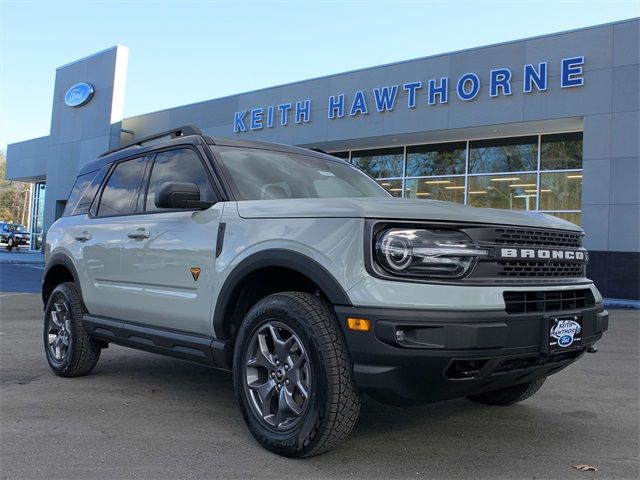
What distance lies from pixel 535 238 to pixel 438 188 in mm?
16105

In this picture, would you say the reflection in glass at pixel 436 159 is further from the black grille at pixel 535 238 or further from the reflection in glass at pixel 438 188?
the black grille at pixel 535 238

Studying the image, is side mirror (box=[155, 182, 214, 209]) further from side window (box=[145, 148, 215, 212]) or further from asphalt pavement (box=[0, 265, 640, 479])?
asphalt pavement (box=[0, 265, 640, 479])

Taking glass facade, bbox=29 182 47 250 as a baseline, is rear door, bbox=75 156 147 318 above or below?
below

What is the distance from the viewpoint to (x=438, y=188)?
62.7 feet

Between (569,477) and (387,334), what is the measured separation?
1321 mm

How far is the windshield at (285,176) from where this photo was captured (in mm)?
4000

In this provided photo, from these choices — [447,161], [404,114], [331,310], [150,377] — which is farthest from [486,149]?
[331,310]

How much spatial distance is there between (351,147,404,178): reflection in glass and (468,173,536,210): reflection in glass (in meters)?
2.84

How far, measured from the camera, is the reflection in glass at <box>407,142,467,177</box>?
18578mm

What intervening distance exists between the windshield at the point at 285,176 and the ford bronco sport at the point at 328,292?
0.01 meters

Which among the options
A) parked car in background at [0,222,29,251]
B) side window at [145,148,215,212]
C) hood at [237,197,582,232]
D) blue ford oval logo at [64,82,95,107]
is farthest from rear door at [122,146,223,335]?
parked car in background at [0,222,29,251]

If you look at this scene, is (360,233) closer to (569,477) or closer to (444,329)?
(444,329)

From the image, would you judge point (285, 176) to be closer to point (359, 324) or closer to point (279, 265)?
point (279, 265)

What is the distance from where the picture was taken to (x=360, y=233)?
9.64ft
